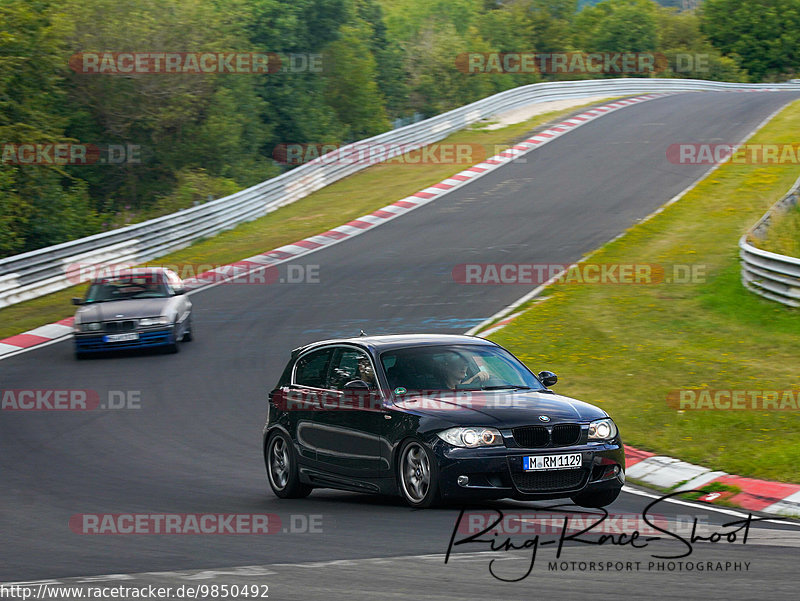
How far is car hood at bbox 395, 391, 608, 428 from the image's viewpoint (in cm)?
909

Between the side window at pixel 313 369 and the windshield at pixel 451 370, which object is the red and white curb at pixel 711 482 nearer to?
the windshield at pixel 451 370

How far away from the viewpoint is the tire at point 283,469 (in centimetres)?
1069

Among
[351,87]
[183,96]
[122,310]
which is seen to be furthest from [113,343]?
[351,87]

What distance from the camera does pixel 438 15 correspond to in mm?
111875

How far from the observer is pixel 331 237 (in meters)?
30.0

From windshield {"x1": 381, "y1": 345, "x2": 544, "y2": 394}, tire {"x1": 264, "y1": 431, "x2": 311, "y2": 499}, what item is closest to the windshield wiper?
windshield {"x1": 381, "y1": 345, "x2": 544, "y2": 394}

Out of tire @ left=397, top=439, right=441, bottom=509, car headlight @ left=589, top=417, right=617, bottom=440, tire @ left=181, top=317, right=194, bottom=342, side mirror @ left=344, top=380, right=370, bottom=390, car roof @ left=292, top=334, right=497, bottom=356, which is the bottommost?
tire @ left=181, top=317, right=194, bottom=342

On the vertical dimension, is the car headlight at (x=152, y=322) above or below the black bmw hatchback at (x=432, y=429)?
below

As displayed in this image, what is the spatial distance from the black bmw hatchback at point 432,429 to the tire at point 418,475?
11 millimetres

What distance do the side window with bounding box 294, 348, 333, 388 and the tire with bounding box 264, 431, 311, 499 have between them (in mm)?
553

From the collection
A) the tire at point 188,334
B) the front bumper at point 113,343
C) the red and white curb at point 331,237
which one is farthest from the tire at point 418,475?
the red and white curb at point 331,237

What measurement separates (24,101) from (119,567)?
31460 millimetres

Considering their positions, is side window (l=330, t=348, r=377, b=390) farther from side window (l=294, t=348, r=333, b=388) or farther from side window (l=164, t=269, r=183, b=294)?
side window (l=164, t=269, r=183, b=294)

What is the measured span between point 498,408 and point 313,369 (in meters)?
2.24
